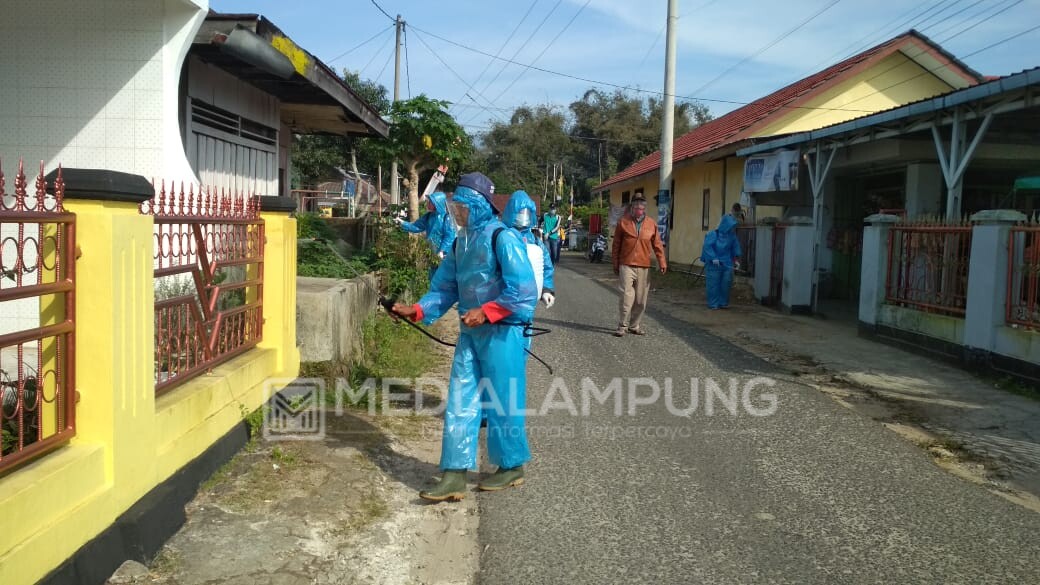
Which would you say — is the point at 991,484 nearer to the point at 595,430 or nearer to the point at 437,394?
the point at 595,430

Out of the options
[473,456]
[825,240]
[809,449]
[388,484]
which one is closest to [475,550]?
[473,456]

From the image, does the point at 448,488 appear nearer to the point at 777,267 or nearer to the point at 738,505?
the point at 738,505

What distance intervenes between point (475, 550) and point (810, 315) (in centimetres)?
1062

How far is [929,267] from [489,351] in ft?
22.4

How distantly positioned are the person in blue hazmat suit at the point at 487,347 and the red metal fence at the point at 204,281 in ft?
3.80

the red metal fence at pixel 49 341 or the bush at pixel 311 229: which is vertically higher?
the bush at pixel 311 229

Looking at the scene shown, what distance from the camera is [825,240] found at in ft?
54.5

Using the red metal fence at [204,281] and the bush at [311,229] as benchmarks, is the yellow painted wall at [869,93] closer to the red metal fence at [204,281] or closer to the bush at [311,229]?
the bush at [311,229]

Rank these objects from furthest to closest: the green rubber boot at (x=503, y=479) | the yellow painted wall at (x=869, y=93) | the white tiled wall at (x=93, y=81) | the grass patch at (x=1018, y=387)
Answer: the yellow painted wall at (x=869, y=93), the grass patch at (x=1018, y=387), the white tiled wall at (x=93, y=81), the green rubber boot at (x=503, y=479)

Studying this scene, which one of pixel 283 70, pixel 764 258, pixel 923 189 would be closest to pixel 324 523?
pixel 283 70

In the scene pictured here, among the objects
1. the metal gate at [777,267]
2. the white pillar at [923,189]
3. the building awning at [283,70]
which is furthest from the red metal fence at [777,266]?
the building awning at [283,70]

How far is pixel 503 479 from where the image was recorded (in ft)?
16.5

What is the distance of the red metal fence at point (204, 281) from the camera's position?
175 inches

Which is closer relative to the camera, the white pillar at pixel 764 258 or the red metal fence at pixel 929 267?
the red metal fence at pixel 929 267
